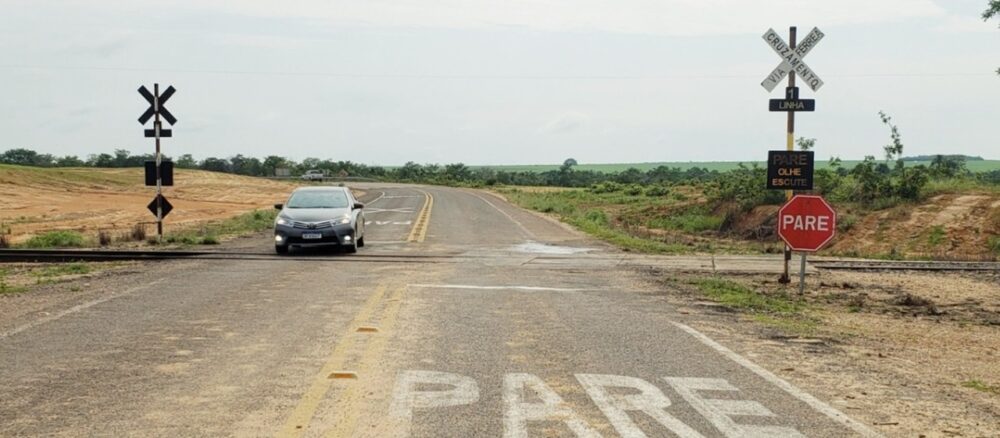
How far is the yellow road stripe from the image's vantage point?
5762 mm

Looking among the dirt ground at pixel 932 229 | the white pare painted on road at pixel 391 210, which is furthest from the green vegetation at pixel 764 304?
the white pare painted on road at pixel 391 210

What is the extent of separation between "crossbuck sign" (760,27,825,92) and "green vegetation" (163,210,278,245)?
14.4 m

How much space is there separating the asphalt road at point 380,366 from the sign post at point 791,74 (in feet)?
12.4

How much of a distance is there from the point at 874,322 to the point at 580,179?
139 metres

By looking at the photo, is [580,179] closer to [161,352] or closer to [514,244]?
[514,244]

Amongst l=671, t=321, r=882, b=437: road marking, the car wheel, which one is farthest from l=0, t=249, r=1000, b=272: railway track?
l=671, t=321, r=882, b=437: road marking

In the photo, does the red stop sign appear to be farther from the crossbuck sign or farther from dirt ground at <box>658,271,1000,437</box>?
the crossbuck sign

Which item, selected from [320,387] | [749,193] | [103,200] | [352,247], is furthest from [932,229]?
[103,200]

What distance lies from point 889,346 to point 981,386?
79.2 inches

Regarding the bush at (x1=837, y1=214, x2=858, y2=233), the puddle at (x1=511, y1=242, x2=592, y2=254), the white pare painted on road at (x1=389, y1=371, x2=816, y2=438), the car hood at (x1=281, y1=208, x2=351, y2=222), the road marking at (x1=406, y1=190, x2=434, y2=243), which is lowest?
the puddle at (x1=511, y1=242, x2=592, y2=254)

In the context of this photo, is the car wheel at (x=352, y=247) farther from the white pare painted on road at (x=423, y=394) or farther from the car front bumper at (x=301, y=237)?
the white pare painted on road at (x=423, y=394)

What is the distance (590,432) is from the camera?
5688 millimetres

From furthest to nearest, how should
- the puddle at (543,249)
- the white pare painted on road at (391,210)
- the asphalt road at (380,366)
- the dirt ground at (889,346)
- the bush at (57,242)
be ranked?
the white pare painted on road at (391,210), the bush at (57,242), the puddle at (543,249), the dirt ground at (889,346), the asphalt road at (380,366)

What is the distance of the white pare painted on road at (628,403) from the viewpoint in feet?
19.0
